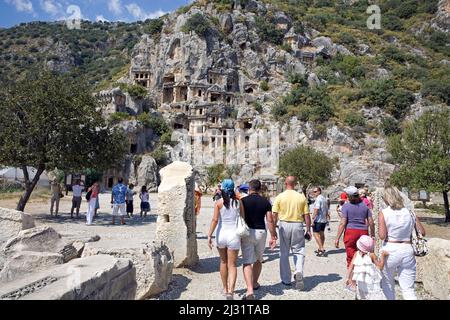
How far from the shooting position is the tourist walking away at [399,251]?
5.02m

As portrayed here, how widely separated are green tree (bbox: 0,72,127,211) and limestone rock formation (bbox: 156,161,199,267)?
1088 centimetres

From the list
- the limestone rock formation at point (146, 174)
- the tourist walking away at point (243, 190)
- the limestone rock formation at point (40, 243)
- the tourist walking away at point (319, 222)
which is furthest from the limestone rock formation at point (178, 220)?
the limestone rock formation at point (146, 174)

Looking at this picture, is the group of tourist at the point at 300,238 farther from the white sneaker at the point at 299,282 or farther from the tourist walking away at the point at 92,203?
the tourist walking away at the point at 92,203

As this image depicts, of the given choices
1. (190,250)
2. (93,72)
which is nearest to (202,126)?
(190,250)

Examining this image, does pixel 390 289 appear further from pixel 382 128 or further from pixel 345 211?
pixel 382 128

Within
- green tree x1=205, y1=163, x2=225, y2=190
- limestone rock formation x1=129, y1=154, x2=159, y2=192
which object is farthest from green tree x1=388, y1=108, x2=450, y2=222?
limestone rock formation x1=129, y1=154, x2=159, y2=192

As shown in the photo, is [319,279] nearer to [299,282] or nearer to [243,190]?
[299,282]

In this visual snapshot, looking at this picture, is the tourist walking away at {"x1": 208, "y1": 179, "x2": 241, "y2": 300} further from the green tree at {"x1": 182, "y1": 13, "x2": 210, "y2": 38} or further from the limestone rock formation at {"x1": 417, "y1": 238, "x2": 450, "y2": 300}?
the green tree at {"x1": 182, "y1": 13, "x2": 210, "y2": 38}

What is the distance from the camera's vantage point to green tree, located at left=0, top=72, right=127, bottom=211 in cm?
1688

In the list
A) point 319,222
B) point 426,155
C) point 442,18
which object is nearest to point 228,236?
point 319,222

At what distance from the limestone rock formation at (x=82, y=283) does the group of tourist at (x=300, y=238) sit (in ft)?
5.10

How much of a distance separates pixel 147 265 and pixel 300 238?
2.78 metres

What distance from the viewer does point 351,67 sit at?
71.5 meters

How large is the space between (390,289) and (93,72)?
351ft
